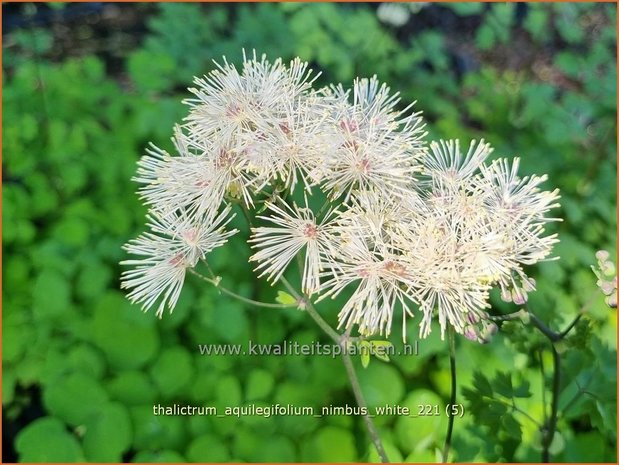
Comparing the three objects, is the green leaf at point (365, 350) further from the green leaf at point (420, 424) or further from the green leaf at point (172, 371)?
the green leaf at point (172, 371)

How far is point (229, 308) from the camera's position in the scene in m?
1.34

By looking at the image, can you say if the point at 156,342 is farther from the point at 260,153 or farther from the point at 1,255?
the point at 260,153

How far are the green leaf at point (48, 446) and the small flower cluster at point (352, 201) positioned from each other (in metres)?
0.57

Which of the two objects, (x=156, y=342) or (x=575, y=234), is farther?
(x=575, y=234)

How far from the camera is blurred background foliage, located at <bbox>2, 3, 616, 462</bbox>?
1202 millimetres

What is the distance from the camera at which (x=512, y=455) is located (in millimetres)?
1159

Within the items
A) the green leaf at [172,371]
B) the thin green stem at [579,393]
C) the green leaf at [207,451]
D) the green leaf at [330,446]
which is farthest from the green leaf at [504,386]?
the green leaf at [172,371]

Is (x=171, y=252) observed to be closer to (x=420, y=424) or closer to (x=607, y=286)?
(x=607, y=286)

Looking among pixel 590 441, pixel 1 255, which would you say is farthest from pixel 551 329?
pixel 1 255

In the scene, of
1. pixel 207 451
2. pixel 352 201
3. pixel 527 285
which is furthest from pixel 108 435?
pixel 527 285

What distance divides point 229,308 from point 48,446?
0.48 metres

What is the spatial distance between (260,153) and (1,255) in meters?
1.14

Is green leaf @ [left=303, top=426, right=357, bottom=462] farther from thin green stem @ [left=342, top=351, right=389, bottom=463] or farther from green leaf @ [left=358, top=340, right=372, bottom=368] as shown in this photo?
green leaf @ [left=358, top=340, right=372, bottom=368]

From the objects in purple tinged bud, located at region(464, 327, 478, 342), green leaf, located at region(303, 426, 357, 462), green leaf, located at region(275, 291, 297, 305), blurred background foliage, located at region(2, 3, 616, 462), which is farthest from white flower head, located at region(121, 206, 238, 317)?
green leaf, located at region(303, 426, 357, 462)
